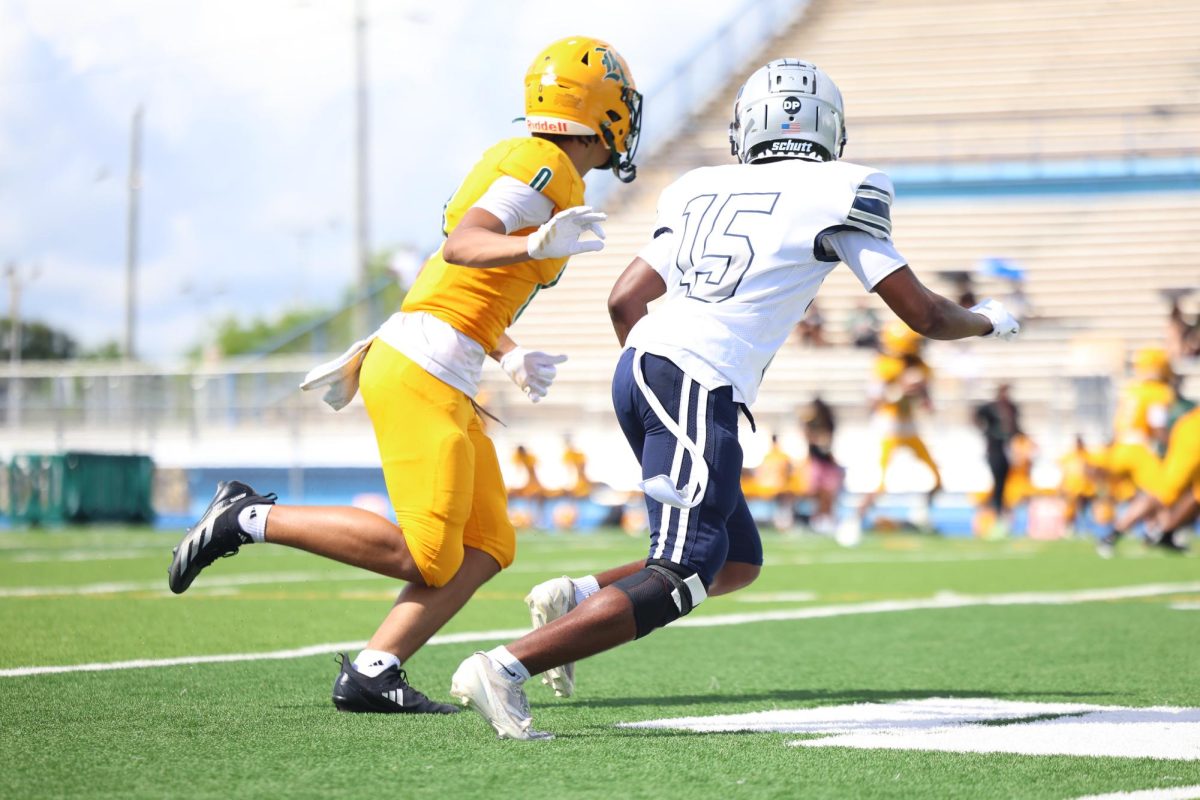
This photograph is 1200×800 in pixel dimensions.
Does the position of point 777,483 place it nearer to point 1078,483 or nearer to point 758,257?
point 1078,483

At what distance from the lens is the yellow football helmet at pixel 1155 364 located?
44.8ft

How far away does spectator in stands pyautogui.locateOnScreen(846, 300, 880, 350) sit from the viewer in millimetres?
20438

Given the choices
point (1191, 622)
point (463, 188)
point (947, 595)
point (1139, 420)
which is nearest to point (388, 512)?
point (1139, 420)

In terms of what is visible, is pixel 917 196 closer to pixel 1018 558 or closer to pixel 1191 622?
pixel 1018 558

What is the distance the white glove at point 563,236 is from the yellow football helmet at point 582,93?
53 cm

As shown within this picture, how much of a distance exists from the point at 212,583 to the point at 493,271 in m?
5.52

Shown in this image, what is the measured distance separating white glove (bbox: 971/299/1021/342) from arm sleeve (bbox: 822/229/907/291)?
0.31 meters

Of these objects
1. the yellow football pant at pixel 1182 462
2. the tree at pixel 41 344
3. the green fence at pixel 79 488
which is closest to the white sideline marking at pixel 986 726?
the yellow football pant at pixel 1182 462

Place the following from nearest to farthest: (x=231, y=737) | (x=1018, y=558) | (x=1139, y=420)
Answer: (x=231, y=737) < (x=1018, y=558) < (x=1139, y=420)

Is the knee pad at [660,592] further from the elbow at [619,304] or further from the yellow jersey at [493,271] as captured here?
the yellow jersey at [493,271]

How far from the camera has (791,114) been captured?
4.27 meters

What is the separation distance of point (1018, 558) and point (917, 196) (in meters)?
16.4

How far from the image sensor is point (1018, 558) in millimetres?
12750

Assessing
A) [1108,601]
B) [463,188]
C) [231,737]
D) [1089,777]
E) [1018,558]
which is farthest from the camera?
[1018,558]
